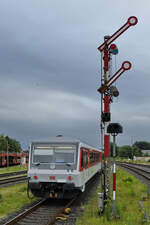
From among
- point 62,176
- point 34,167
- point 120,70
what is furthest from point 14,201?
point 120,70

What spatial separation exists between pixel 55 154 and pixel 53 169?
634mm

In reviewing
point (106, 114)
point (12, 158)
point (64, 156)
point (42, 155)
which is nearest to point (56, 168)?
point (64, 156)

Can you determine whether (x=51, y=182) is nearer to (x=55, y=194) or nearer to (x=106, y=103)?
(x=55, y=194)

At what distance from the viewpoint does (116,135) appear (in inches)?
372

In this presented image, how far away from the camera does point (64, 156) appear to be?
1161 cm

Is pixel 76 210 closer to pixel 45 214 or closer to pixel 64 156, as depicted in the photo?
pixel 45 214

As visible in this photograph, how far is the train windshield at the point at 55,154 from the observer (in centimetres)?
1153

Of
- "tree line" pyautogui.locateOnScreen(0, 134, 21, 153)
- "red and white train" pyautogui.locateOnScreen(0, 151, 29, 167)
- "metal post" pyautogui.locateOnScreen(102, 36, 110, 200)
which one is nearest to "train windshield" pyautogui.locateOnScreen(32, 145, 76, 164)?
"metal post" pyautogui.locateOnScreen(102, 36, 110, 200)

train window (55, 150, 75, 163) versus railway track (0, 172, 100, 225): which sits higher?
train window (55, 150, 75, 163)

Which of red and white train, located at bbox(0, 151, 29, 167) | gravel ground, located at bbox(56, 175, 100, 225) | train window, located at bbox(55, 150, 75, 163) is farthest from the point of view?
red and white train, located at bbox(0, 151, 29, 167)

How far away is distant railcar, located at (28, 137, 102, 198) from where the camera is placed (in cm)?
1119

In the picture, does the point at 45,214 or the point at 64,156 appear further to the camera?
the point at 64,156

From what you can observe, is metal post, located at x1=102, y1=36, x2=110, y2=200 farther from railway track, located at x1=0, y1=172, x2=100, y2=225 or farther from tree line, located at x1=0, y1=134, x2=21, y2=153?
tree line, located at x1=0, y1=134, x2=21, y2=153

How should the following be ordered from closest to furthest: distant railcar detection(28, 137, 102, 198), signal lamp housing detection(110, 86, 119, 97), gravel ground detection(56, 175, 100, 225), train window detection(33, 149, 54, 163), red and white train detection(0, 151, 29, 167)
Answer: gravel ground detection(56, 175, 100, 225)
signal lamp housing detection(110, 86, 119, 97)
distant railcar detection(28, 137, 102, 198)
train window detection(33, 149, 54, 163)
red and white train detection(0, 151, 29, 167)
